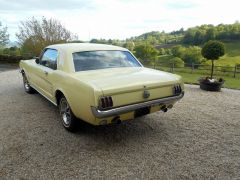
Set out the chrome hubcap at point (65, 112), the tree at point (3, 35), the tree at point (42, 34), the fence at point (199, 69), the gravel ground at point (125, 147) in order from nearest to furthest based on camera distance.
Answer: the gravel ground at point (125, 147) < the chrome hubcap at point (65, 112) < the fence at point (199, 69) < the tree at point (42, 34) < the tree at point (3, 35)

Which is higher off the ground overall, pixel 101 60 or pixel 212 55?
pixel 101 60

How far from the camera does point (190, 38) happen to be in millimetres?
58594

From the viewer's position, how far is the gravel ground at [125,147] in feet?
9.55

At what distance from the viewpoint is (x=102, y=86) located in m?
3.21

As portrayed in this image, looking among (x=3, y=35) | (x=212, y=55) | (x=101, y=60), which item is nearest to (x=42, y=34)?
(x=3, y=35)

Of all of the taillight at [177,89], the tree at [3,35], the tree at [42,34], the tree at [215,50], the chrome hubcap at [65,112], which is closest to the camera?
the taillight at [177,89]

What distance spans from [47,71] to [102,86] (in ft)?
6.62

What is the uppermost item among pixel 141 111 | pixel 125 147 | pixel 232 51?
pixel 141 111

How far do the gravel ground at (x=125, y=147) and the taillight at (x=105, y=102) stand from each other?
0.74m

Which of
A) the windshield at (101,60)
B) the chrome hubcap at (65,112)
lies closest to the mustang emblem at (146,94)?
the windshield at (101,60)

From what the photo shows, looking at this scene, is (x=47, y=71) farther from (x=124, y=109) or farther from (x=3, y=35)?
(x=3, y=35)

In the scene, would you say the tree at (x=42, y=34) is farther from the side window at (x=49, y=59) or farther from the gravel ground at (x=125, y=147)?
the gravel ground at (x=125, y=147)

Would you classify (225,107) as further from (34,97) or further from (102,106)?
(34,97)

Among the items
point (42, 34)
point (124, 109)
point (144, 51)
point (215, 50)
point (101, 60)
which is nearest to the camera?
point (124, 109)
